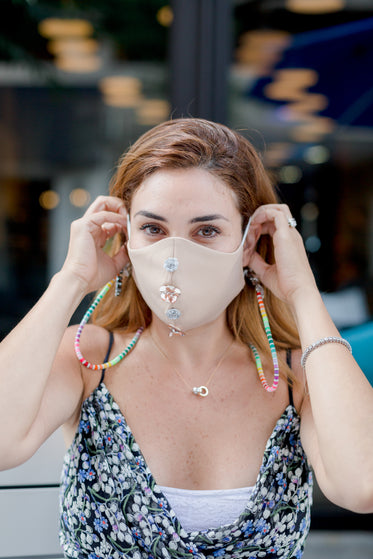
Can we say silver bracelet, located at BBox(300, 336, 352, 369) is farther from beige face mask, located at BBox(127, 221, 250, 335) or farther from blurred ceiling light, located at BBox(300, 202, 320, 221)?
blurred ceiling light, located at BBox(300, 202, 320, 221)

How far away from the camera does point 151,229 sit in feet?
4.66

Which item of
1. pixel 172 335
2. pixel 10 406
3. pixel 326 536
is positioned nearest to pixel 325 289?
pixel 326 536

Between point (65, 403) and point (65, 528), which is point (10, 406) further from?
point (65, 528)

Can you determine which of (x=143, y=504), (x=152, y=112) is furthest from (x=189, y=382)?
(x=152, y=112)

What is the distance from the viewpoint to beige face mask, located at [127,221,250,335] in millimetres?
1363

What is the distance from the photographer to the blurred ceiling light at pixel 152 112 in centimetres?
246

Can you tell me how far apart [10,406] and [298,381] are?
2.34 feet

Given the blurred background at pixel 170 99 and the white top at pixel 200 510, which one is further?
the blurred background at pixel 170 99

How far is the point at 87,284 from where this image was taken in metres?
1.51

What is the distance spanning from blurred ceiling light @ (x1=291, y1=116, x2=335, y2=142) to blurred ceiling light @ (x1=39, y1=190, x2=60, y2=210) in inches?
42.0

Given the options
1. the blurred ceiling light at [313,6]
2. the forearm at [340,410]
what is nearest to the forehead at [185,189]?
the forearm at [340,410]

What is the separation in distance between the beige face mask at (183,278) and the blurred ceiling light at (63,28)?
1353 mm

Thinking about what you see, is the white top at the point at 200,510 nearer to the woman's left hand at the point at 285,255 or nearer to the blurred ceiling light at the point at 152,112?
the woman's left hand at the point at 285,255

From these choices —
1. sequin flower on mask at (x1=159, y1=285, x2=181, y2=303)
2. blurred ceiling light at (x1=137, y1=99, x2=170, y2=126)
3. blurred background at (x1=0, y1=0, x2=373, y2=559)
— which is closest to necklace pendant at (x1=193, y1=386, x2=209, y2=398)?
sequin flower on mask at (x1=159, y1=285, x2=181, y2=303)
